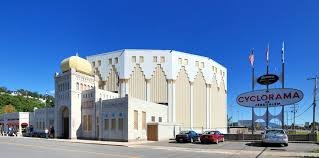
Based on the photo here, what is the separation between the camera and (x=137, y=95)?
70.5 metres

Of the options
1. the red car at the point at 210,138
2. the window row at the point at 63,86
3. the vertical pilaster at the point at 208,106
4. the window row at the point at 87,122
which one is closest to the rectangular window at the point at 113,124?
the window row at the point at 87,122

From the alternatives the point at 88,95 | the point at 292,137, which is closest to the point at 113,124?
the point at 88,95

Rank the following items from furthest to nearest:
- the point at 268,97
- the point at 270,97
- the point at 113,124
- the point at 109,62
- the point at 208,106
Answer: the point at 208,106, the point at 109,62, the point at 113,124, the point at 268,97, the point at 270,97

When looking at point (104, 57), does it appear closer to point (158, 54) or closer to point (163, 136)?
point (158, 54)

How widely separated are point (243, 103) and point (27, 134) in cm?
4034

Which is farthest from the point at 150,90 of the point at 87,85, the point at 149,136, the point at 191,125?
the point at 149,136

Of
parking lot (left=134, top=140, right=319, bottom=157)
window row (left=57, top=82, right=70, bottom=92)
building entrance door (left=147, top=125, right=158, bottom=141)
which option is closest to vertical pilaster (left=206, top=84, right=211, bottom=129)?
building entrance door (left=147, top=125, right=158, bottom=141)

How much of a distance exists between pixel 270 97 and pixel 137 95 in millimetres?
34926

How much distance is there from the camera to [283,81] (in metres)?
40.2

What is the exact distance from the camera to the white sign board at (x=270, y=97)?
37494 millimetres

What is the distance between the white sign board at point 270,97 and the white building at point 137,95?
1296 centimetres

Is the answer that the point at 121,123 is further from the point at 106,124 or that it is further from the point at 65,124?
the point at 65,124

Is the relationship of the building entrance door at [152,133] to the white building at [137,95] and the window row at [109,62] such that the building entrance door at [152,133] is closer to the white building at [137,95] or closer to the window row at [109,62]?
the white building at [137,95]

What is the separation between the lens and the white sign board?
123ft
